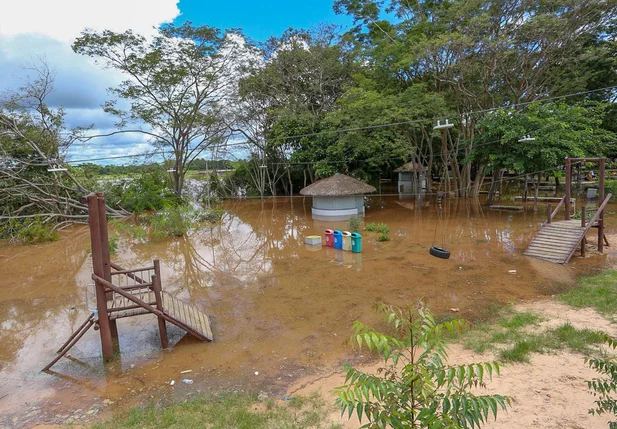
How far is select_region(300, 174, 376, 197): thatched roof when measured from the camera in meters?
20.2

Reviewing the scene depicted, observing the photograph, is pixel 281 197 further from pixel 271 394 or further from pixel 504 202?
pixel 271 394

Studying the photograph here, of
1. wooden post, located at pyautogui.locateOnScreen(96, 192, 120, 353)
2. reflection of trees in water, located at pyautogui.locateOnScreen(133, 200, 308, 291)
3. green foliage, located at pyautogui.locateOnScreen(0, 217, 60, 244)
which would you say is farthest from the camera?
green foliage, located at pyautogui.locateOnScreen(0, 217, 60, 244)

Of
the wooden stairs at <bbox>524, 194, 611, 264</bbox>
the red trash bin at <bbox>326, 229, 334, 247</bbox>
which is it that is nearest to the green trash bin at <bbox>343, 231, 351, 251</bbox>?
the red trash bin at <bbox>326, 229, 334, 247</bbox>

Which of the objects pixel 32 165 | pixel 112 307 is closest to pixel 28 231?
pixel 32 165

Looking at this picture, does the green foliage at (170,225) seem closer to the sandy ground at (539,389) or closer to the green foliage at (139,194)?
the green foliage at (139,194)

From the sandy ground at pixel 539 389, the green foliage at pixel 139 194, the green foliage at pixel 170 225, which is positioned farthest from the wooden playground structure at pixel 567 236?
the green foliage at pixel 139 194

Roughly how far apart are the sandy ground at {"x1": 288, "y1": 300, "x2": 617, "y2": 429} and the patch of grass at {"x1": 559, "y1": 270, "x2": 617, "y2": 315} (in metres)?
1.05

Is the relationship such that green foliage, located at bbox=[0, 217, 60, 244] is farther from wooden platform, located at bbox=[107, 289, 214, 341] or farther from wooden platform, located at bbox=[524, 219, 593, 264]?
wooden platform, located at bbox=[524, 219, 593, 264]

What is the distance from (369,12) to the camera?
2383cm

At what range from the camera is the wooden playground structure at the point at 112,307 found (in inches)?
252

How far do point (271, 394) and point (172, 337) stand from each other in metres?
3.06

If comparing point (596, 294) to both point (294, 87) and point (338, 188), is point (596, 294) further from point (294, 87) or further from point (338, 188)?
point (294, 87)

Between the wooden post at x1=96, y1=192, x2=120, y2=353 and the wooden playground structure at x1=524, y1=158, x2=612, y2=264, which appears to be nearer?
the wooden post at x1=96, y1=192, x2=120, y2=353

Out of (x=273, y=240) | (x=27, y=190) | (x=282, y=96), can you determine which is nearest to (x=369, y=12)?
(x=282, y=96)
